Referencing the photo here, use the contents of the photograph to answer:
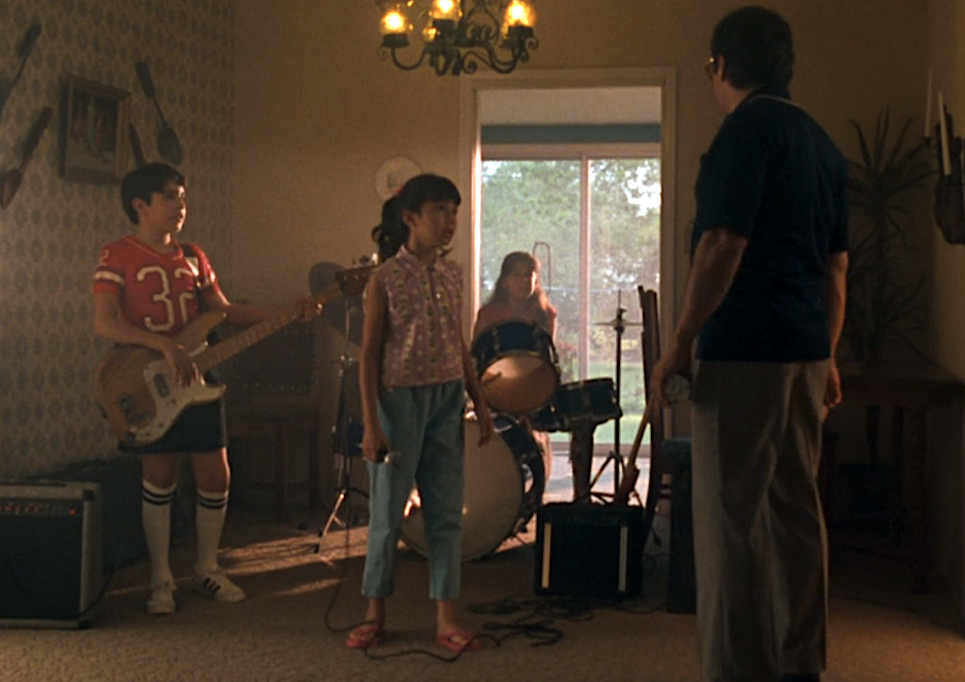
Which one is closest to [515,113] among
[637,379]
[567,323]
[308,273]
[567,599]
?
[567,323]

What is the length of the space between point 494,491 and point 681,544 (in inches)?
33.7

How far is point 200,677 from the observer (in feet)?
10.7

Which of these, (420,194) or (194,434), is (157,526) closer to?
(194,434)

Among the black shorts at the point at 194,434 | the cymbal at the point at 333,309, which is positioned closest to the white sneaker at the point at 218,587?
the black shorts at the point at 194,434

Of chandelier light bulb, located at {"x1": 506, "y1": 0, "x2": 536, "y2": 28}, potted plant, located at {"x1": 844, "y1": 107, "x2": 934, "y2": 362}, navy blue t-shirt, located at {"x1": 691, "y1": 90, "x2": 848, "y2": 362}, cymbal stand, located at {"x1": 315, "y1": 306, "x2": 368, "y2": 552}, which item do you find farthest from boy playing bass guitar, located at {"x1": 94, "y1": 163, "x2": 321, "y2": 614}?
potted plant, located at {"x1": 844, "y1": 107, "x2": 934, "y2": 362}

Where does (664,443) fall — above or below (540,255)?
below

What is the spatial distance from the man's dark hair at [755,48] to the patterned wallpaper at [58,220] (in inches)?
111

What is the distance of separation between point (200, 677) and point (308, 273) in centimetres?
307

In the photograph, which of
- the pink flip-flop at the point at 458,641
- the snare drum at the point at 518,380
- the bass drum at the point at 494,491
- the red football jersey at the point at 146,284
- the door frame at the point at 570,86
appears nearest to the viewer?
the pink flip-flop at the point at 458,641

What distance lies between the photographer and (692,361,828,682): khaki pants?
251 cm

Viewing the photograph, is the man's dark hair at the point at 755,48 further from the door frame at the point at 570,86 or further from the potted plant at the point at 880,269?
the door frame at the point at 570,86

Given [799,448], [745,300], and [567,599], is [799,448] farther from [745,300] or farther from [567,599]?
[567,599]

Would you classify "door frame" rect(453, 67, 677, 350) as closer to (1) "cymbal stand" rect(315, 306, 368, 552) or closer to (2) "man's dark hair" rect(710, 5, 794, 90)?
(1) "cymbal stand" rect(315, 306, 368, 552)

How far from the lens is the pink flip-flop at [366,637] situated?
3.52 meters
